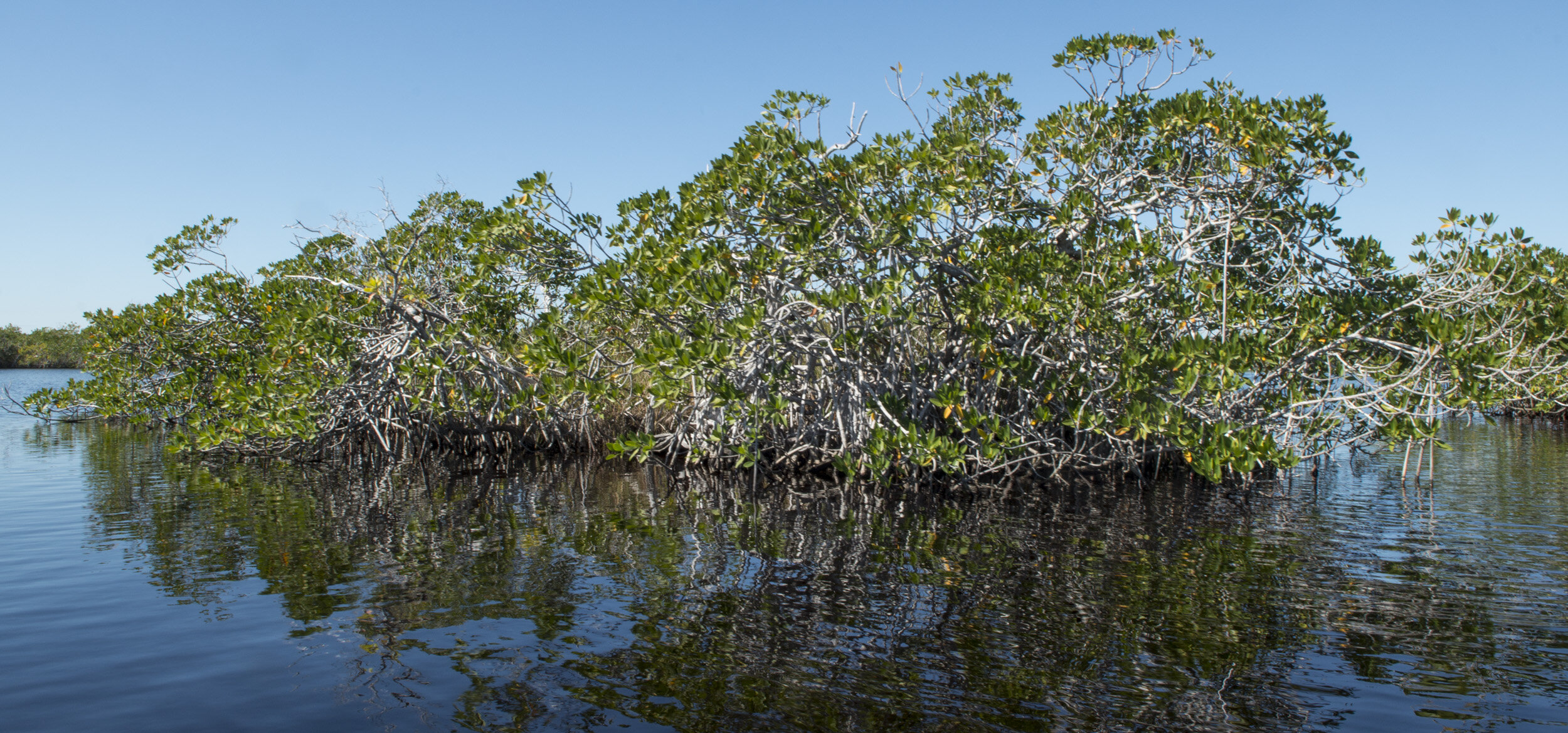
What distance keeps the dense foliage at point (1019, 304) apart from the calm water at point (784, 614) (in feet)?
3.72

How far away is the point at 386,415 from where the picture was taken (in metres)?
13.1

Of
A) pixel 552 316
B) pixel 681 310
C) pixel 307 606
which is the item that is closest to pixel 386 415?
pixel 552 316

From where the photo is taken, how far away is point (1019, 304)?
351 inches

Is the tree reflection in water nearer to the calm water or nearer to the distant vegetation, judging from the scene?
the calm water

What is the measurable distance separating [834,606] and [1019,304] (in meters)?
4.30

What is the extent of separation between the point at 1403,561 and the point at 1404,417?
253 centimetres

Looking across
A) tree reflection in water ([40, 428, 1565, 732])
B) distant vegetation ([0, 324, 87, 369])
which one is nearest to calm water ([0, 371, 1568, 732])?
tree reflection in water ([40, 428, 1565, 732])

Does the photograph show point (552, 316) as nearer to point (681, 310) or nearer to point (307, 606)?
point (681, 310)

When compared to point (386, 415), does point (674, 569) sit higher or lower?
lower

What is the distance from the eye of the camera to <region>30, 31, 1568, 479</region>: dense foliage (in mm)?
8766

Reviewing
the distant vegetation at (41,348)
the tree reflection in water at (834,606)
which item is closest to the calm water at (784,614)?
the tree reflection in water at (834,606)

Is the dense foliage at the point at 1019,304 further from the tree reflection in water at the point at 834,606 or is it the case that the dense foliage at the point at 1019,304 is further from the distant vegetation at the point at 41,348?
the distant vegetation at the point at 41,348

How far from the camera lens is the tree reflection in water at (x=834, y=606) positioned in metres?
4.12

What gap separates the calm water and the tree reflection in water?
0.03 meters
